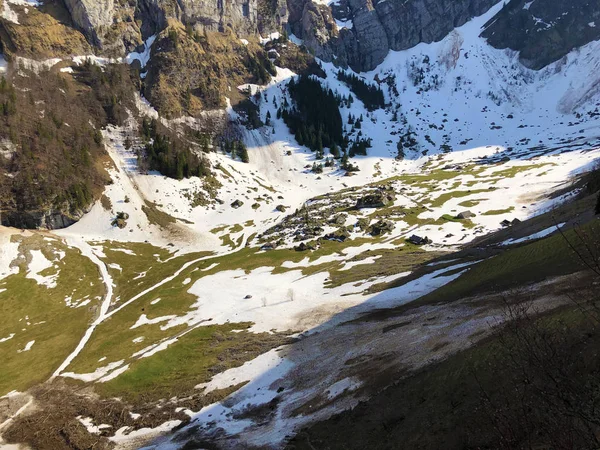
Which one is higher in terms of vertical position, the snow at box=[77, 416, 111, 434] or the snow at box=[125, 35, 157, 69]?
the snow at box=[125, 35, 157, 69]

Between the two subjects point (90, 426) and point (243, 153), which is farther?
point (243, 153)

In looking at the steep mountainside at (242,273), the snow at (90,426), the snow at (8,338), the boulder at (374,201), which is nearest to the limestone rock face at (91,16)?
the steep mountainside at (242,273)

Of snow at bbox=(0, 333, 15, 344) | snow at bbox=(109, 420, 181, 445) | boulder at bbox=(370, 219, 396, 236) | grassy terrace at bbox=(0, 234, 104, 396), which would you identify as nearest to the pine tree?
boulder at bbox=(370, 219, 396, 236)

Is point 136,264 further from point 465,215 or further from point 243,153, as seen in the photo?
point 243,153

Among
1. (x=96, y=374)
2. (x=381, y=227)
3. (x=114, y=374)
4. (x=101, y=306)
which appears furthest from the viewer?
(x=381, y=227)

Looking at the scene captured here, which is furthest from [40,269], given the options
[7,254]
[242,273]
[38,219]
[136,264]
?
[242,273]

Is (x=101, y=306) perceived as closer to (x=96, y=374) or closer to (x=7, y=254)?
(x=96, y=374)

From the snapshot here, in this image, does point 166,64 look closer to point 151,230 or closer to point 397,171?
point 151,230

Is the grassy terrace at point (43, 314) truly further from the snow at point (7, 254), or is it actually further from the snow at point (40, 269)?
the snow at point (7, 254)

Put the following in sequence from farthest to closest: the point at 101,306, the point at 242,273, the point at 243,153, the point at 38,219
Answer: the point at 243,153
the point at 38,219
the point at 242,273
the point at 101,306

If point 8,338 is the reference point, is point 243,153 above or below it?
above

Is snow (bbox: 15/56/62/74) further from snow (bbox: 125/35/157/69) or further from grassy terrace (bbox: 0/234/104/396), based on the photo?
grassy terrace (bbox: 0/234/104/396)

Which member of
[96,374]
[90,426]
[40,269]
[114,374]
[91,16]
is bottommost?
[90,426]

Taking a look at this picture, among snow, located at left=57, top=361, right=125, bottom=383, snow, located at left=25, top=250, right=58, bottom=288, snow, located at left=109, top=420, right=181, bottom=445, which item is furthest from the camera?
snow, located at left=25, top=250, right=58, bottom=288
